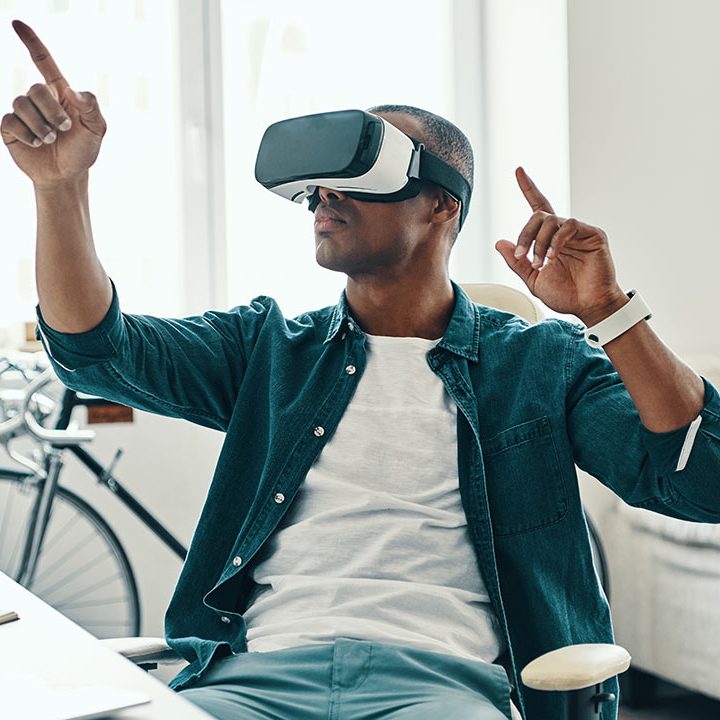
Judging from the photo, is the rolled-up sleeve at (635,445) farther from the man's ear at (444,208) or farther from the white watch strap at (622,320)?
the man's ear at (444,208)

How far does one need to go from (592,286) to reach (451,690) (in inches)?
20.0

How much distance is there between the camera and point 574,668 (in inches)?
45.4

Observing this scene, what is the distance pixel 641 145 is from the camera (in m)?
3.18

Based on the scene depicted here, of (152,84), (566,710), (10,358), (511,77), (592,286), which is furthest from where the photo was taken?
(511,77)

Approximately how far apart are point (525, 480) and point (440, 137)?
1.70ft

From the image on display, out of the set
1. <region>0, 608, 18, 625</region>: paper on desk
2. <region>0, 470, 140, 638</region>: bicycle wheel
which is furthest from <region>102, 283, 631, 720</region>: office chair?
<region>0, 470, 140, 638</region>: bicycle wheel

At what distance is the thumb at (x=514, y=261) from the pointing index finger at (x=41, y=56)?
0.56 m

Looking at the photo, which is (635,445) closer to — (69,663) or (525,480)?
(525,480)

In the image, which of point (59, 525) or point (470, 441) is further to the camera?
point (59, 525)

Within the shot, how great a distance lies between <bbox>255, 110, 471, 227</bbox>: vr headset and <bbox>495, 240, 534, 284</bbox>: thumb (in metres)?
0.18

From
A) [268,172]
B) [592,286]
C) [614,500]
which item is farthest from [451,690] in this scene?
[614,500]

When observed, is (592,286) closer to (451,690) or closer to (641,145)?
(451,690)

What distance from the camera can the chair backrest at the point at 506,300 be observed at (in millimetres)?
1852

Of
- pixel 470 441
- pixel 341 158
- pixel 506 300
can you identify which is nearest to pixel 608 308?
pixel 470 441
